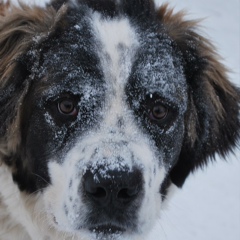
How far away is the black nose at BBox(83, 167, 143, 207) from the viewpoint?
Result: 317 centimetres

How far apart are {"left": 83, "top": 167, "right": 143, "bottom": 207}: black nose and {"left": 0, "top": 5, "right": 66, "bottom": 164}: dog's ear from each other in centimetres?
75

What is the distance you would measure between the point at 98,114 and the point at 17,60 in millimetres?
610

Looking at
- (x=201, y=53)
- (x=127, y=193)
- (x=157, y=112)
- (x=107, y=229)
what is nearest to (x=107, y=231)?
(x=107, y=229)

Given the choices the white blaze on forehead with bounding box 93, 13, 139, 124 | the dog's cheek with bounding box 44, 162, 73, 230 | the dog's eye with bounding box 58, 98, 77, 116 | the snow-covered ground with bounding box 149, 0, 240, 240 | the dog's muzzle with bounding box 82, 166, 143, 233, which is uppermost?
the white blaze on forehead with bounding box 93, 13, 139, 124

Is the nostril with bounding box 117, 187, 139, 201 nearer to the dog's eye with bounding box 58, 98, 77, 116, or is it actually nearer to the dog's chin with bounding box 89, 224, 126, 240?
the dog's chin with bounding box 89, 224, 126, 240

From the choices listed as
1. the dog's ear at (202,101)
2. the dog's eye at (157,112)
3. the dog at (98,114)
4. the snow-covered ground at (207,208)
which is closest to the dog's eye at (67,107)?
the dog at (98,114)

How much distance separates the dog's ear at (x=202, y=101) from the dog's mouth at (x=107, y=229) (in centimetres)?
Answer: 84

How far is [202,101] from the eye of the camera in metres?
4.05

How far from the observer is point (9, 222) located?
4043mm

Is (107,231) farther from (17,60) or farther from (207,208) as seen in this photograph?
(207,208)

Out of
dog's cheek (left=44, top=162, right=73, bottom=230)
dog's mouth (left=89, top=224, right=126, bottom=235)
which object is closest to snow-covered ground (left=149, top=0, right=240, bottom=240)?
dog's cheek (left=44, top=162, right=73, bottom=230)

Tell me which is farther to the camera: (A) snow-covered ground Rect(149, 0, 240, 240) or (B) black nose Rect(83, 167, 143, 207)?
(A) snow-covered ground Rect(149, 0, 240, 240)

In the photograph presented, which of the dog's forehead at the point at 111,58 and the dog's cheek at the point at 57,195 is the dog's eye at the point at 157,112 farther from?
the dog's cheek at the point at 57,195

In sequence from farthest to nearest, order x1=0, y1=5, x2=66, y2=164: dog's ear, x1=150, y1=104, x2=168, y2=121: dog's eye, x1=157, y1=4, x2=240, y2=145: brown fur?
1. x1=157, y1=4, x2=240, y2=145: brown fur
2. x1=0, y1=5, x2=66, y2=164: dog's ear
3. x1=150, y1=104, x2=168, y2=121: dog's eye
